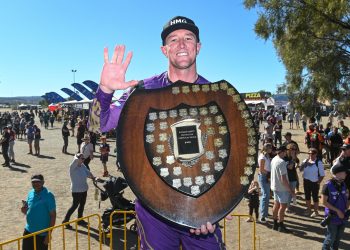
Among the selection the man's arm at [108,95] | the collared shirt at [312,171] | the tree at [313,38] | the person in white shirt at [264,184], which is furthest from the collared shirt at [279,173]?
the tree at [313,38]

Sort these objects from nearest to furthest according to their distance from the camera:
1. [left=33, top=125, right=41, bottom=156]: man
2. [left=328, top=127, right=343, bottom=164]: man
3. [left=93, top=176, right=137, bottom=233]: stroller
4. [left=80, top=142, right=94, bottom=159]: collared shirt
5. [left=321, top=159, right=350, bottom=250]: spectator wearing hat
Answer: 1. [left=321, top=159, right=350, bottom=250]: spectator wearing hat
2. [left=93, top=176, right=137, bottom=233]: stroller
3. [left=80, top=142, right=94, bottom=159]: collared shirt
4. [left=328, top=127, right=343, bottom=164]: man
5. [left=33, top=125, right=41, bottom=156]: man

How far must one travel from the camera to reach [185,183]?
256cm

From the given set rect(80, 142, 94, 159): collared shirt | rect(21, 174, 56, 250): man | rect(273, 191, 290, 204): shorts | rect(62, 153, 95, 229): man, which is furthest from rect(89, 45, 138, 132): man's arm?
rect(80, 142, 94, 159): collared shirt

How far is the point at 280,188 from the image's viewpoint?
27.3 feet

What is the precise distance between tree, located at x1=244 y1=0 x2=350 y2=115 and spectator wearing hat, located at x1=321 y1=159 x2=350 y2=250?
10248 mm

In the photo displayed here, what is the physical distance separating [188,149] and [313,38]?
15.6m

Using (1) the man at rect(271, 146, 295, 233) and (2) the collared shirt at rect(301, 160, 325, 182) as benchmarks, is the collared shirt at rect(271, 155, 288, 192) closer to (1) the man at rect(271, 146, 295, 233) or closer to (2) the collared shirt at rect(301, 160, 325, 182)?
(1) the man at rect(271, 146, 295, 233)

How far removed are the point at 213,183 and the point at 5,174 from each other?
14.1m

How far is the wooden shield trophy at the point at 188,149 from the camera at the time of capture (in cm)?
253

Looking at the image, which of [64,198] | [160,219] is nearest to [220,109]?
[160,219]

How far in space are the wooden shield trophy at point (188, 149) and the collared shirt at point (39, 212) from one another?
3938 millimetres

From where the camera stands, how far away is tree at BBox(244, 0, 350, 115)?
1563cm

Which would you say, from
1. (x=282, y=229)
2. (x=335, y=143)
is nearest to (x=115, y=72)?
(x=282, y=229)

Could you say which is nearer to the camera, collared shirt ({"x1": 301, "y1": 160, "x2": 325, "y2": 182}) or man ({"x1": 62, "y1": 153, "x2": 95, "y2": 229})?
man ({"x1": 62, "y1": 153, "x2": 95, "y2": 229})
